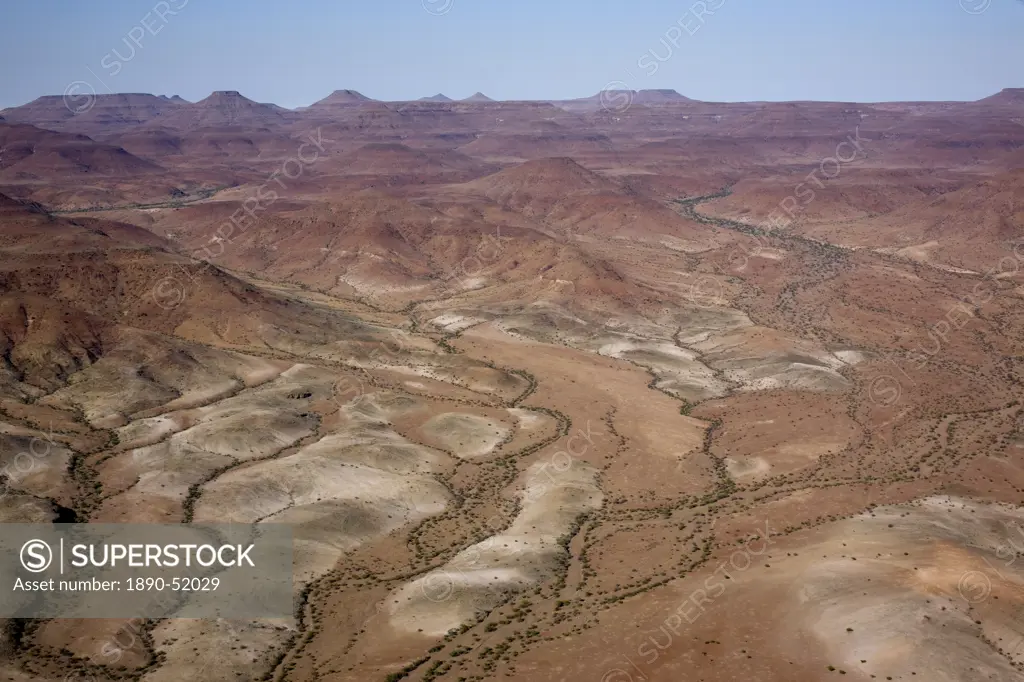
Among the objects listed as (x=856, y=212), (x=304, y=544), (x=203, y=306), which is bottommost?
(x=304, y=544)

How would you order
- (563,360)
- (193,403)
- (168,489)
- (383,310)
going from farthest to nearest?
(383,310) < (563,360) < (193,403) < (168,489)

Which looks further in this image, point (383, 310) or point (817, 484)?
point (383, 310)

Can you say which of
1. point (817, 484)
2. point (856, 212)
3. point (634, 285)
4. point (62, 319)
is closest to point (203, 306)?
point (62, 319)

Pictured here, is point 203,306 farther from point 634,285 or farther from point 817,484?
point 817,484
